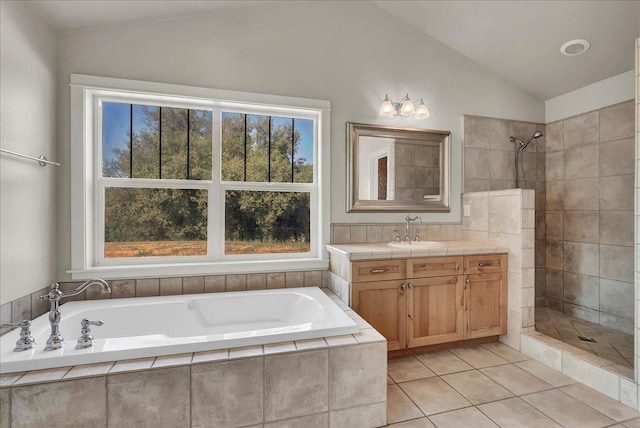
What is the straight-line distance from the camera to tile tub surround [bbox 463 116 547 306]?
3.18 meters

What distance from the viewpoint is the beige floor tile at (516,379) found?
206 cm

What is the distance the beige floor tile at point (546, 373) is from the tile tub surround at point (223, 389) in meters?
1.29

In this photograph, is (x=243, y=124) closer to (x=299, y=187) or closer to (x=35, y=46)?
(x=299, y=187)

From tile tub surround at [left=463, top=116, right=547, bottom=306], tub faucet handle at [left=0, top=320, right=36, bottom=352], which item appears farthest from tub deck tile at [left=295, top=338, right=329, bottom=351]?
tile tub surround at [left=463, top=116, right=547, bottom=306]

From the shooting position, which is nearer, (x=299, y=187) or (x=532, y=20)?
(x=532, y=20)

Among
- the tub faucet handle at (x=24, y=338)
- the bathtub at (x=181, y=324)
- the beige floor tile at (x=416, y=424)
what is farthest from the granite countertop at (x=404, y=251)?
the tub faucet handle at (x=24, y=338)

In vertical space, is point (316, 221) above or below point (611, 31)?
below

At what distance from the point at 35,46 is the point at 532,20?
3.58m

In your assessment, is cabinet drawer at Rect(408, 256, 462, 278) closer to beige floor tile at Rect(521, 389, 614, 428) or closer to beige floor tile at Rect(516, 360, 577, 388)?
beige floor tile at Rect(516, 360, 577, 388)

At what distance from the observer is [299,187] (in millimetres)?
2771

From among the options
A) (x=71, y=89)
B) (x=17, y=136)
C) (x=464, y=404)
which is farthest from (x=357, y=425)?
(x=71, y=89)

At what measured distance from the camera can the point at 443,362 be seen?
95.3 inches

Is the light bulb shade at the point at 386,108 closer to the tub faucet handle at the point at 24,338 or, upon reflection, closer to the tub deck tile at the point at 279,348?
the tub deck tile at the point at 279,348

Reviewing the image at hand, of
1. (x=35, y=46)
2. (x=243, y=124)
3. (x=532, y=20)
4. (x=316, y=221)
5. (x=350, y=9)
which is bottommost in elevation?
(x=316, y=221)
